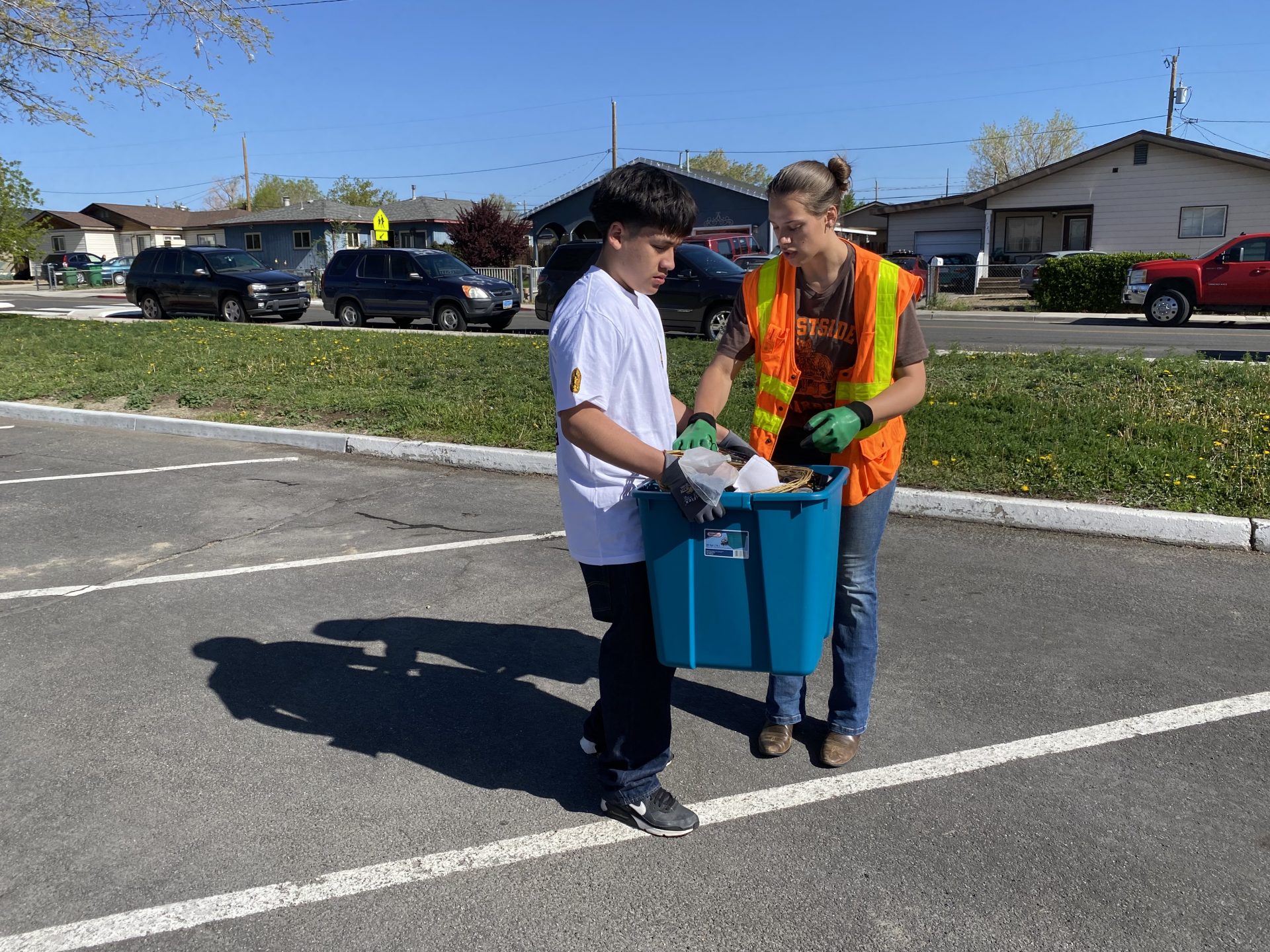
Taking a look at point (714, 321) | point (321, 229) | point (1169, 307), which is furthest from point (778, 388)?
point (321, 229)

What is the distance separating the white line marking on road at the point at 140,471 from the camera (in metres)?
7.68

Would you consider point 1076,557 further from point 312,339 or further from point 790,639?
point 312,339

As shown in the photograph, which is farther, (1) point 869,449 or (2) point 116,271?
(2) point 116,271

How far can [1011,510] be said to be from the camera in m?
6.07

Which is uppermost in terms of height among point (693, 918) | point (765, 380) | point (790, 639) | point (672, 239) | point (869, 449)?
point (672, 239)

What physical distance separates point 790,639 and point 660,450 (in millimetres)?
631

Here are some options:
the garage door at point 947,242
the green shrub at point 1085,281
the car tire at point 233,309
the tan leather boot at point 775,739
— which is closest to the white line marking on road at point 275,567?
the tan leather boot at point 775,739

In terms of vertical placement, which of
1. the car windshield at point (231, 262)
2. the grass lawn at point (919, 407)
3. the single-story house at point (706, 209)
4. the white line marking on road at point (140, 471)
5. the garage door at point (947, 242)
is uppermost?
the single-story house at point (706, 209)

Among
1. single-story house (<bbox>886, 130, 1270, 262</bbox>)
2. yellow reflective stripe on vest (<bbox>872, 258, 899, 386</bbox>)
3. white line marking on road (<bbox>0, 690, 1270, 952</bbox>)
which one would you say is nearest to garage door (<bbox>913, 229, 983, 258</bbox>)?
single-story house (<bbox>886, 130, 1270, 262</bbox>)

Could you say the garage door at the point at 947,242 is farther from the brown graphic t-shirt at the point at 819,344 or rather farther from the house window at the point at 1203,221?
the brown graphic t-shirt at the point at 819,344

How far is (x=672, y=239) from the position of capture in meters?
2.72

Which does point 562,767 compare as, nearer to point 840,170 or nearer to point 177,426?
point 840,170

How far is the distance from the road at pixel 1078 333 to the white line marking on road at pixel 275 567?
329 inches

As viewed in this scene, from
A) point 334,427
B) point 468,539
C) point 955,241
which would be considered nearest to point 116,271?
point 955,241
